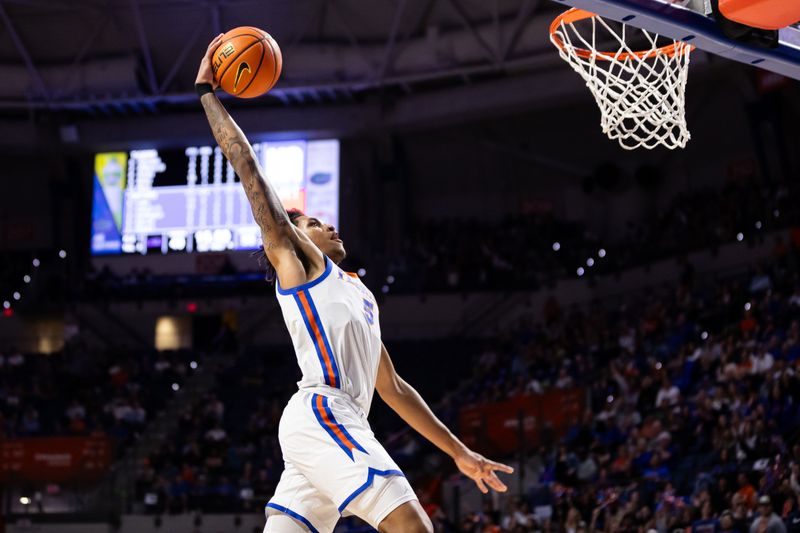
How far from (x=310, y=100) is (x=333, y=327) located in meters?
21.1

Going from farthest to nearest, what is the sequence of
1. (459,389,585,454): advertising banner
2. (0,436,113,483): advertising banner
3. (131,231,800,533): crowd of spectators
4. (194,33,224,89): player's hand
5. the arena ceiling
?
1. the arena ceiling
2. (0,436,113,483): advertising banner
3. (459,389,585,454): advertising banner
4. (131,231,800,533): crowd of spectators
5. (194,33,224,89): player's hand

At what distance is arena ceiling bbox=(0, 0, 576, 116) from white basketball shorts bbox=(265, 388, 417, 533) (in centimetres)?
1797

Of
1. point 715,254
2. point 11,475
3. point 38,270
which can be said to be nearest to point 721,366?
point 715,254

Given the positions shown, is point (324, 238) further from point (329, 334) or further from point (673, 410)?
point (673, 410)

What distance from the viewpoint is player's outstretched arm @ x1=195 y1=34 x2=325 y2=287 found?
173 inches

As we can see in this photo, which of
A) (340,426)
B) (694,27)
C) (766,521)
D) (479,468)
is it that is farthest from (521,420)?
(340,426)

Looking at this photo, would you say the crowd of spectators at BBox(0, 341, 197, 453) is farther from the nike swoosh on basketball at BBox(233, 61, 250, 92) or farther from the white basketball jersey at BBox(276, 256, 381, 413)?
the white basketball jersey at BBox(276, 256, 381, 413)

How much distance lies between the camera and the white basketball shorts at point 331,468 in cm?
416

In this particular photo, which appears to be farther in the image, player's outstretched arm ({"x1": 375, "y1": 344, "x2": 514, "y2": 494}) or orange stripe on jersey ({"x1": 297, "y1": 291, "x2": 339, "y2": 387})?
player's outstretched arm ({"x1": 375, "y1": 344, "x2": 514, "y2": 494})

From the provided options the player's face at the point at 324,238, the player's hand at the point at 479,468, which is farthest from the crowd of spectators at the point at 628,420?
the player's face at the point at 324,238

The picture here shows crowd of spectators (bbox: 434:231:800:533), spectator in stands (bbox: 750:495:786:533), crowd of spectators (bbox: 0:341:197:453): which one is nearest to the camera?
spectator in stands (bbox: 750:495:786:533)

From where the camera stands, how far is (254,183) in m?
4.42

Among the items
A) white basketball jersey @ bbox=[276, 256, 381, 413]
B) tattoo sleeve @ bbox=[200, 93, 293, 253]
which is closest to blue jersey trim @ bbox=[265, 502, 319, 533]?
white basketball jersey @ bbox=[276, 256, 381, 413]

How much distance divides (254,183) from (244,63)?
0.69m
